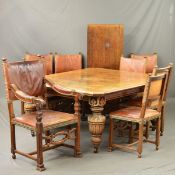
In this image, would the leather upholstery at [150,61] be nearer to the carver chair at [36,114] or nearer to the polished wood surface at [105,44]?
the polished wood surface at [105,44]

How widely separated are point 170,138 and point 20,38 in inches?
113

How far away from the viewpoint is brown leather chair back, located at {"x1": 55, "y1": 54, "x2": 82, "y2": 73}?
212 inches

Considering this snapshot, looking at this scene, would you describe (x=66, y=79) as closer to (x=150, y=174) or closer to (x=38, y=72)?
(x=38, y=72)

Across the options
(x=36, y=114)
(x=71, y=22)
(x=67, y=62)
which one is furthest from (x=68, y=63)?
(x=36, y=114)

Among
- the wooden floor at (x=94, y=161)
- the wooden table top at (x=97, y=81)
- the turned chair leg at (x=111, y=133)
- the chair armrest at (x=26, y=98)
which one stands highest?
the wooden table top at (x=97, y=81)

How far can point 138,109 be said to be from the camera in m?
4.01

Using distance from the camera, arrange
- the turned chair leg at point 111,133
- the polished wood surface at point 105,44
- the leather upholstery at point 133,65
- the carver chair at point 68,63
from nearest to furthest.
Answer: the turned chair leg at point 111,133, the leather upholstery at point 133,65, the carver chair at point 68,63, the polished wood surface at point 105,44

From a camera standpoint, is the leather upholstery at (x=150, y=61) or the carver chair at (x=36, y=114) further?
the leather upholstery at (x=150, y=61)

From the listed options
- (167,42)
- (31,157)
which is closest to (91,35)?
(167,42)

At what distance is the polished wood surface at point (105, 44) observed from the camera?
558cm

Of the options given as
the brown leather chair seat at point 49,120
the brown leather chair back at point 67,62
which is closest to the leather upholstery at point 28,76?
the brown leather chair seat at point 49,120

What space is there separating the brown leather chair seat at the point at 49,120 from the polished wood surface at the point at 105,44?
83.9 inches

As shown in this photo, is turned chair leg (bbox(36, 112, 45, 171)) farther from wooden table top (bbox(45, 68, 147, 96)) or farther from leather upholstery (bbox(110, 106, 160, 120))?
leather upholstery (bbox(110, 106, 160, 120))

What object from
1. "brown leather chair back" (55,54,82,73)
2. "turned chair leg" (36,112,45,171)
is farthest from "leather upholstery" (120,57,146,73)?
"turned chair leg" (36,112,45,171)
